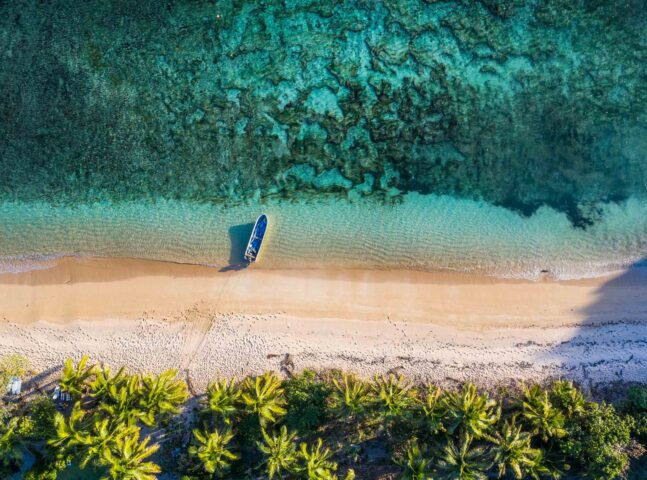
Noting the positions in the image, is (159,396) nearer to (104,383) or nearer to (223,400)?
(104,383)

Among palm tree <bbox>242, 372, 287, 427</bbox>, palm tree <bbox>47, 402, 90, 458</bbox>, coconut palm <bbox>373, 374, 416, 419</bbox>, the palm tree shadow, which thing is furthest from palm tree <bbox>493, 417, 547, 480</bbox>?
palm tree <bbox>47, 402, 90, 458</bbox>

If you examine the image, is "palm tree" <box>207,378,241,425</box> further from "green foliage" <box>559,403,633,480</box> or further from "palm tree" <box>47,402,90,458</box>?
"green foliage" <box>559,403,633,480</box>

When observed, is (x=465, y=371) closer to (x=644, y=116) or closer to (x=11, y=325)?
(x=644, y=116)

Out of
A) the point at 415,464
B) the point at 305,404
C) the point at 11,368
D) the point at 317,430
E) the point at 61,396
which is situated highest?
the point at 11,368

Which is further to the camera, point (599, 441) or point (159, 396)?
point (159, 396)

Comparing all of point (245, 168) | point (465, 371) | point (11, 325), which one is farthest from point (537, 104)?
point (11, 325)

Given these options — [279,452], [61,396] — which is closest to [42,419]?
[61,396]

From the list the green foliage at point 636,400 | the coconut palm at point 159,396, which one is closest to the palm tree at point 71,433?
the coconut palm at point 159,396
